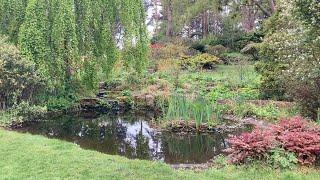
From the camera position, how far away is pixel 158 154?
9898mm

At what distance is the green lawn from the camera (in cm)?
673

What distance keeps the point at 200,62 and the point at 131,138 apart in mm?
13712

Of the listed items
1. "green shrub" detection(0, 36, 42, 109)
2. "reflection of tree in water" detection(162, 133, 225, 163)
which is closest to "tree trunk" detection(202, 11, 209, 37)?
"green shrub" detection(0, 36, 42, 109)

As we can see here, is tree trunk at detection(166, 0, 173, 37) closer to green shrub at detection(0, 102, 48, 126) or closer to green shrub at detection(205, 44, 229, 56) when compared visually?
green shrub at detection(205, 44, 229, 56)

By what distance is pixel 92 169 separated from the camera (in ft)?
22.9

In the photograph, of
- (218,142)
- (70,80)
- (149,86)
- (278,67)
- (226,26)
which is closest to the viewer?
(218,142)

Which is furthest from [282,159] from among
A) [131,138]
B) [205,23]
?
[205,23]

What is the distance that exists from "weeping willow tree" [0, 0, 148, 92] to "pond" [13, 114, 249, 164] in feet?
6.66

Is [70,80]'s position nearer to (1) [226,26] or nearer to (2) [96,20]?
(2) [96,20]

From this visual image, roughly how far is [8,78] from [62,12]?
11.8 feet

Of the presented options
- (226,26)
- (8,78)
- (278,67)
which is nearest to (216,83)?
(278,67)

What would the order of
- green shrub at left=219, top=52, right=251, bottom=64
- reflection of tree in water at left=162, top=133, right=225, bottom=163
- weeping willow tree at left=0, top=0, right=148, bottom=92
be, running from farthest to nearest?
1. green shrub at left=219, top=52, right=251, bottom=64
2. weeping willow tree at left=0, top=0, right=148, bottom=92
3. reflection of tree in water at left=162, top=133, right=225, bottom=163

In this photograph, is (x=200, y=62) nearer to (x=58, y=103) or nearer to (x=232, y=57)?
(x=232, y=57)

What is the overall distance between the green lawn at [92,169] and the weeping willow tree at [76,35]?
6826 millimetres
